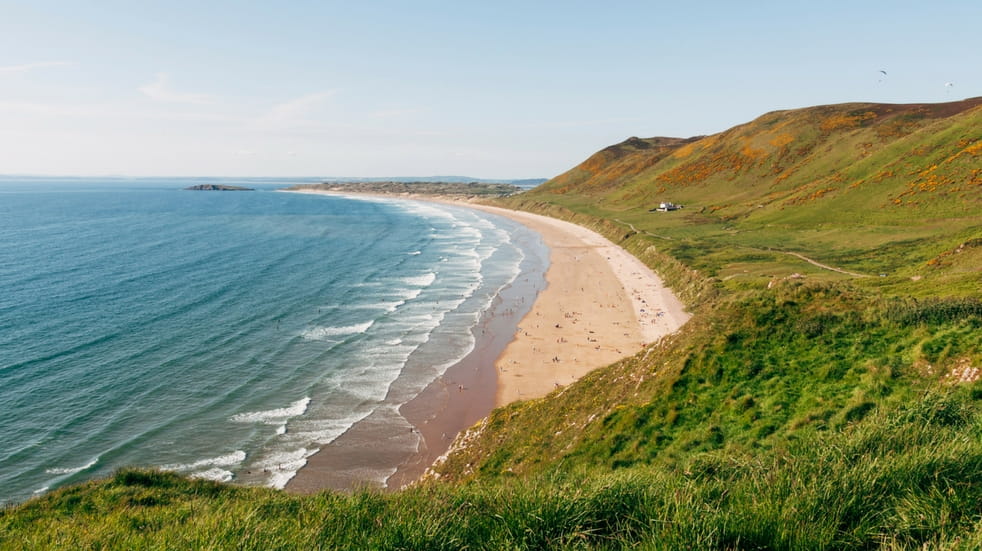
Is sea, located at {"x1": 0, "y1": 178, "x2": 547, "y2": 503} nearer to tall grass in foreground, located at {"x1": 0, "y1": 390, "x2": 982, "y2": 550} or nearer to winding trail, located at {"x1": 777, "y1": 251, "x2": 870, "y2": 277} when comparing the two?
tall grass in foreground, located at {"x1": 0, "y1": 390, "x2": 982, "y2": 550}

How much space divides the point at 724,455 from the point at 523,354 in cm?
2799

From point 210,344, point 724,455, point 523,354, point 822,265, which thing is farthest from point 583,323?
point 724,455

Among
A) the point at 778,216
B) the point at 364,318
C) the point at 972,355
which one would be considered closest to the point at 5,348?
the point at 364,318

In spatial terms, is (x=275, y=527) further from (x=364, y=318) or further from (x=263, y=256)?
(x=263, y=256)

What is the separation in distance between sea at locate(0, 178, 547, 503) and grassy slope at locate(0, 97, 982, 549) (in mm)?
10748

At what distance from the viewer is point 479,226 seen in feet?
468

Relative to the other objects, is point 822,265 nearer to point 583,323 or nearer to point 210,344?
point 583,323

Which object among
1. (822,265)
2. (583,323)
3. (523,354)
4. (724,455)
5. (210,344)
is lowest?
(523,354)

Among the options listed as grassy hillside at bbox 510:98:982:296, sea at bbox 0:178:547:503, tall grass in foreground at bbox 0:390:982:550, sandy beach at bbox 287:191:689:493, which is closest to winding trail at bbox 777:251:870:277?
grassy hillside at bbox 510:98:982:296

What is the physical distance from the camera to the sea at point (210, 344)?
27.2 meters

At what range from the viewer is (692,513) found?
7496mm

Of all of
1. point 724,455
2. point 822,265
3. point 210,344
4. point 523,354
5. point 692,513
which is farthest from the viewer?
point 822,265

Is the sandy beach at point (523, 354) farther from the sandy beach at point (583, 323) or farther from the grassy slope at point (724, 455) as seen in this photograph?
the grassy slope at point (724, 455)

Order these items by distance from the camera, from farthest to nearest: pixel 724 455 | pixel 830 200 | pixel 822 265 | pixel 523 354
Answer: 1. pixel 830 200
2. pixel 822 265
3. pixel 523 354
4. pixel 724 455
